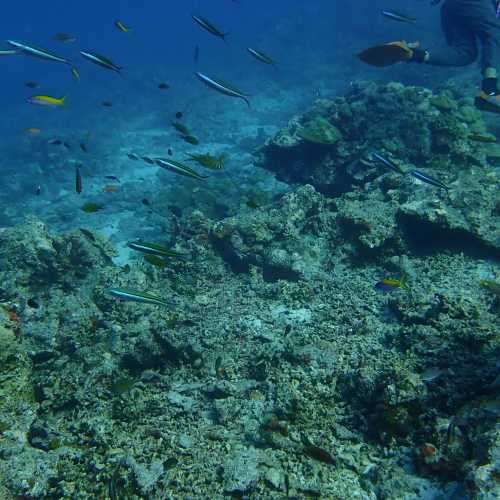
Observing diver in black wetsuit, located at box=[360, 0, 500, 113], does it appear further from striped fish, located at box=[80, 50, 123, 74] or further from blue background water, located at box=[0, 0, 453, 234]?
blue background water, located at box=[0, 0, 453, 234]

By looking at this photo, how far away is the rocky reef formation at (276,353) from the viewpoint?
305cm

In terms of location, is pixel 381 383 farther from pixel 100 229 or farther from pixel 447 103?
pixel 100 229

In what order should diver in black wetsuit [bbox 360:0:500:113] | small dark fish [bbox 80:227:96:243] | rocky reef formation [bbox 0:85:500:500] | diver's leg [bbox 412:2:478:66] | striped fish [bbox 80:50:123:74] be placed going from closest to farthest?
rocky reef formation [bbox 0:85:500:500]
striped fish [bbox 80:50:123:74]
small dark fish [bbox 80:227:96:243]
diver in black wetsuit [bbox 360:0:500:113]
diver's leg [bbox 412:2:478:66]

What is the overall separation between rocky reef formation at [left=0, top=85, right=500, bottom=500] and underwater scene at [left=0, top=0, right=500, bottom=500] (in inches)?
0.9

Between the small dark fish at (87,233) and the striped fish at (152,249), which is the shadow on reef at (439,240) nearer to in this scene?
the striped fish at (152,249)

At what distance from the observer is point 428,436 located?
3021mm

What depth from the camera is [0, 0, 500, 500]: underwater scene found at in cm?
311

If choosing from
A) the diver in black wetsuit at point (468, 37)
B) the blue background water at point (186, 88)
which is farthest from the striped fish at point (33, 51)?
the blue background water at point (186, 88)

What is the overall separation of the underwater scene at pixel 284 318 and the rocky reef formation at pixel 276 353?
0.08 ft

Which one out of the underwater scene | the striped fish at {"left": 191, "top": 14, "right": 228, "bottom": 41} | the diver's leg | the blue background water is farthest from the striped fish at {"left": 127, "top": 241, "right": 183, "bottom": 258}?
the blue background water

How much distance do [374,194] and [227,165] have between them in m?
8.48

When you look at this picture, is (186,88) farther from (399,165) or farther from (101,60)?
(399,165)

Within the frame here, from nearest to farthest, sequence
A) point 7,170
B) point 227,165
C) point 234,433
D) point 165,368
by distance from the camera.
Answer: point 234,433
point 165,368
point 227,165
point 7,170

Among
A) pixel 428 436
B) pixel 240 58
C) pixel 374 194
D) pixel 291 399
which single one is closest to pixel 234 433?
pixel 291 399
